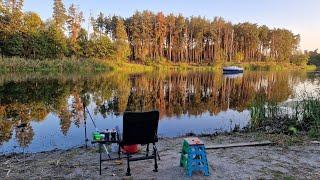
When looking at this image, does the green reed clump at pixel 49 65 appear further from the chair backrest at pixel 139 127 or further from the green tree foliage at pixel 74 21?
the chair backrest at pixel 139 127

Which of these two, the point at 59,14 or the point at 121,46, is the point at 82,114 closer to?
the point at 121,46

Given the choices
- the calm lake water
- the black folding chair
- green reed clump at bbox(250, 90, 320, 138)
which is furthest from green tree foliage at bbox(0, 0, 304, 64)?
the black folding chair

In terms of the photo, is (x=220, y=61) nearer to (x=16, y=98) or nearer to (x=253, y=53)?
(x=253, y=53)

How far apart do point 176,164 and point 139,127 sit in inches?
56.5

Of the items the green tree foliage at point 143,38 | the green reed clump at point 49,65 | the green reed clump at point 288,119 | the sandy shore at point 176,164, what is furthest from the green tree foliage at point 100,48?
the sandy shore at point 176,164

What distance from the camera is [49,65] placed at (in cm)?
4934

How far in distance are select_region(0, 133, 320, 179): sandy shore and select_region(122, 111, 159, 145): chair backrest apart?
71cm

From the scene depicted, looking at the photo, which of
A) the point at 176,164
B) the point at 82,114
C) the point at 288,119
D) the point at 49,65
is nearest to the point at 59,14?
the point at 49,65

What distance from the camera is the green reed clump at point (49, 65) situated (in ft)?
148

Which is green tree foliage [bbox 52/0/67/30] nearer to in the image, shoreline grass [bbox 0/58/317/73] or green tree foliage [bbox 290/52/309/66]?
shoreline grass [bbox 0/58/317/73]

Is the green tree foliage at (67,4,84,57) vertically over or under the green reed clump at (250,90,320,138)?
over

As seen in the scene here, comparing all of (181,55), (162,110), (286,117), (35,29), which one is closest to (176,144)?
(286,117)

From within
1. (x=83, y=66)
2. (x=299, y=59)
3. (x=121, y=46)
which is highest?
(x=121, y=46)

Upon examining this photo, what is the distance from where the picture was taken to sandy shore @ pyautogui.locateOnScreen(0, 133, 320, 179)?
21.7 feet
